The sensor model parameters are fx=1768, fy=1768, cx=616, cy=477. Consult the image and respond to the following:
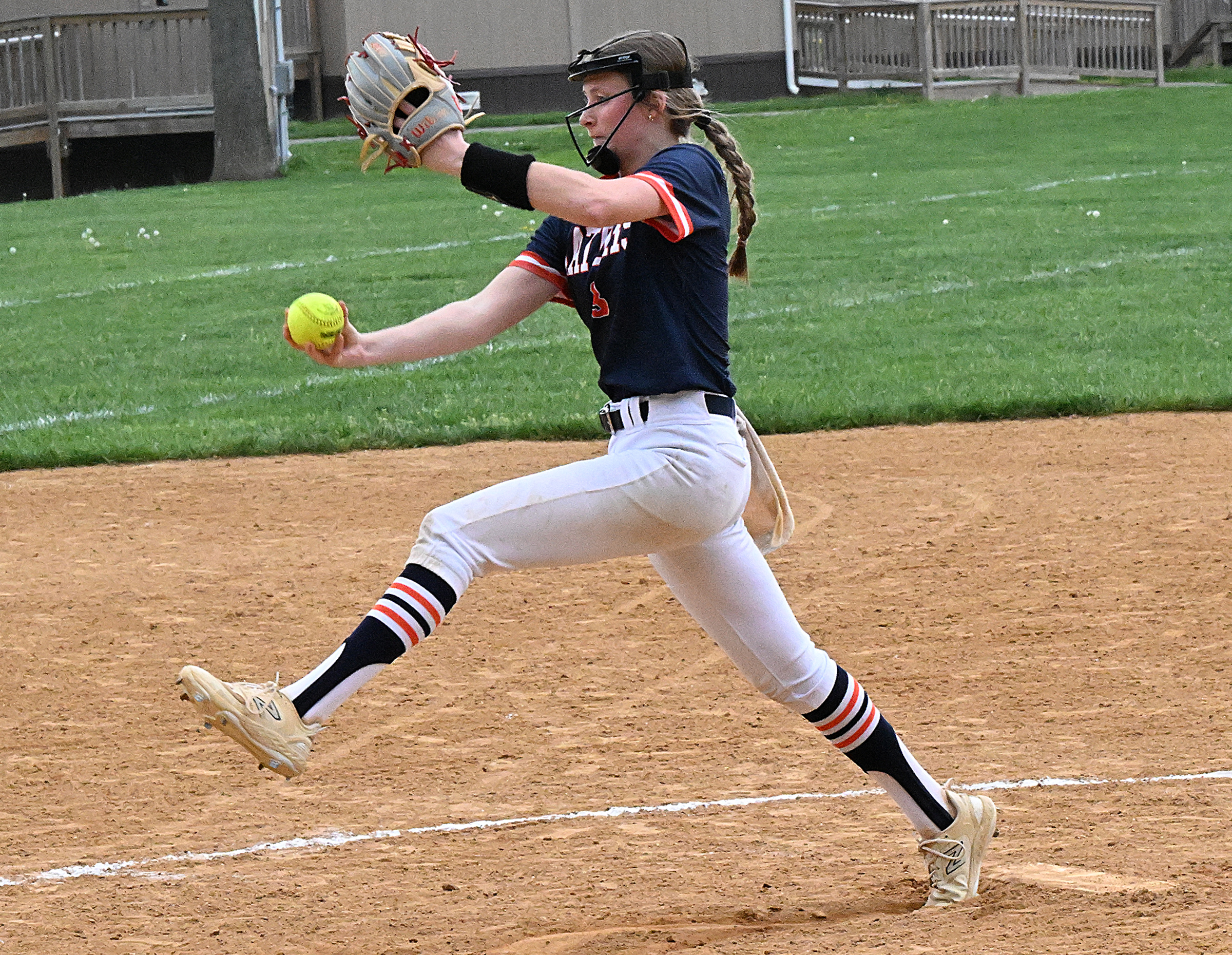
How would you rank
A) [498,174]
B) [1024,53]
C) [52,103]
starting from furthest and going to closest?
[1024,53]
[52,103]
[498,174]

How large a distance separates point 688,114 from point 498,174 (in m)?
0.61

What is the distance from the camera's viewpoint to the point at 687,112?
168 inches

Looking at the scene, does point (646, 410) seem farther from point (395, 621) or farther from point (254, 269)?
point (254, 269)

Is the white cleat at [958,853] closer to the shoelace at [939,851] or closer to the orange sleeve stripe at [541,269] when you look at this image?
the shoelace at [939,851]

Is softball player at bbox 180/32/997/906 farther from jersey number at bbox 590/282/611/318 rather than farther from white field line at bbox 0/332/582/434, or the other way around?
white field line at bbox 0/332/582/434

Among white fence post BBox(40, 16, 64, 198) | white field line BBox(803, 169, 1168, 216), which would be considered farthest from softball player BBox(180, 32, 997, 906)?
white fence post BBox(40, 16, 64, 198)

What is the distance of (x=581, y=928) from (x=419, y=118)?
6.50ft

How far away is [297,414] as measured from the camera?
11258 mm

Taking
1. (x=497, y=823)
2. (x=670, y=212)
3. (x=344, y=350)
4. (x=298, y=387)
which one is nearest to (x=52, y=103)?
(x=298, y=387)

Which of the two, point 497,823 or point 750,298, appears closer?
point 497,823

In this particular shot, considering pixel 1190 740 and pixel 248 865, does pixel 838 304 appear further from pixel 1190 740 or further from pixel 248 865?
pixel 248 865

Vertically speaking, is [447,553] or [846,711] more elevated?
[447,553]

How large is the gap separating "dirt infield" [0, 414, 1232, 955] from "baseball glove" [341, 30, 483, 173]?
189 centimetres

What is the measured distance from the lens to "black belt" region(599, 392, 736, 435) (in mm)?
4176
